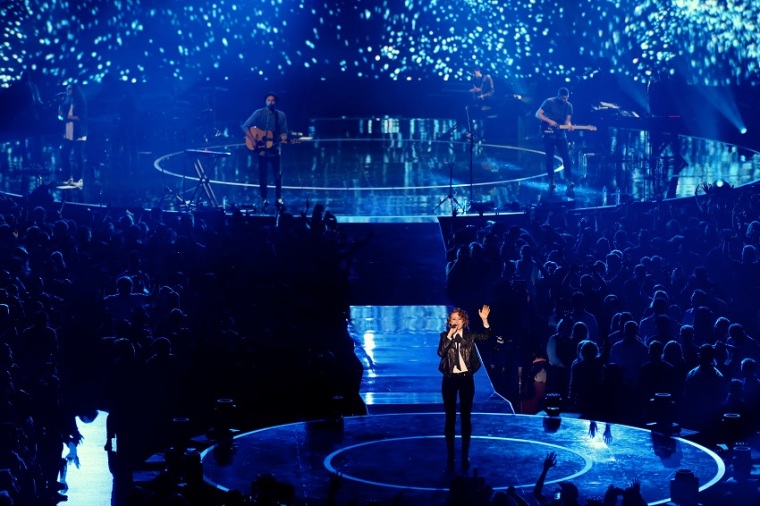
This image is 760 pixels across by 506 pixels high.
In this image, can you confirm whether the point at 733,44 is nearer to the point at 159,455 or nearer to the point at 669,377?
the point at 669,377

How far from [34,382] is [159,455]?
1.23 meters

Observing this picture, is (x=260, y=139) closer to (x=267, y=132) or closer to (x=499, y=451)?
(x=267, y=132)

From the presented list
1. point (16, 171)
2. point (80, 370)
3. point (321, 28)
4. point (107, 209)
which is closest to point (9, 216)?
point (107, 209)

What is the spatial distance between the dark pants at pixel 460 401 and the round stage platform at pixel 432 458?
0.18 meters

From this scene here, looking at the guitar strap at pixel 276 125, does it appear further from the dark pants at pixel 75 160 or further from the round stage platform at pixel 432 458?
the round stage platform at pixel 432 458

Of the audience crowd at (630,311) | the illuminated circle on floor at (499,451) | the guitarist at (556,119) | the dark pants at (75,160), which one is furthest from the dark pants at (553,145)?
the illuminated circle on floor at (499,451)

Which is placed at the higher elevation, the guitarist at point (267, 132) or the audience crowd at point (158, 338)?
the guitarist at point (267, 132)

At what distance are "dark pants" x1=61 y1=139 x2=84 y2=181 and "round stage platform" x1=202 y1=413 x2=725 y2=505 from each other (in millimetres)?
13643

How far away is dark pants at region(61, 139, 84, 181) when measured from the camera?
83.5ft

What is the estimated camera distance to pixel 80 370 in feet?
45.0

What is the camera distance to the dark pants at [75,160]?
25438 mm

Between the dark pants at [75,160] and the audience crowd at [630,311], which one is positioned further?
the dark pants at [75,160]

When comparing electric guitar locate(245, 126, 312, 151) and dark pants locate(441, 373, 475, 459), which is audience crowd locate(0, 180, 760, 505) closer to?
dark pants locate(441, 373, 475, 459)

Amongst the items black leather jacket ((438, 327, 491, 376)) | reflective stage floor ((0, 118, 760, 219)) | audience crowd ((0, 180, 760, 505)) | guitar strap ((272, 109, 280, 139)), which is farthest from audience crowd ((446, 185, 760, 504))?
guitar strap ((272, 109, 280, 139))
